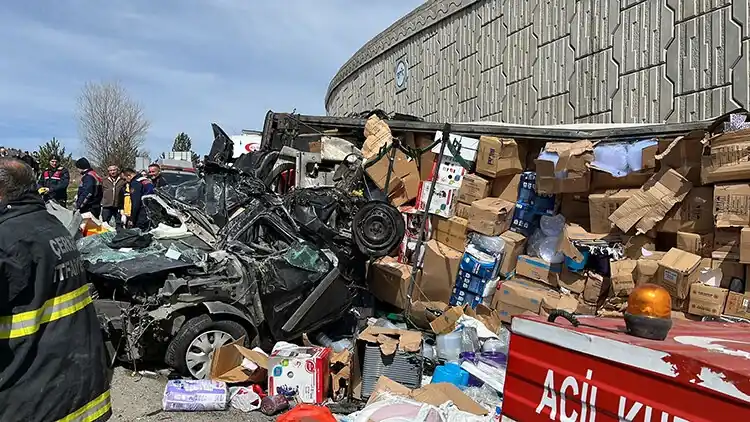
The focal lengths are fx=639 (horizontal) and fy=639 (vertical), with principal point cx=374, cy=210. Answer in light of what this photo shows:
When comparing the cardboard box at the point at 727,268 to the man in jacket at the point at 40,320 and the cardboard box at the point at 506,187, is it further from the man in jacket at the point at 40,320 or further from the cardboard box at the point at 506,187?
the man in jacket at the point at 40,320

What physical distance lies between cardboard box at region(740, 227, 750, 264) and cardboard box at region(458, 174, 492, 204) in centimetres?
298

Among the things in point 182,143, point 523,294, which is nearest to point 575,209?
point 523,294

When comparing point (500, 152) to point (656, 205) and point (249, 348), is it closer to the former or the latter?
point (656, 205)

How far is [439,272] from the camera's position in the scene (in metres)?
7.82

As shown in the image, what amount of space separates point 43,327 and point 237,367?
132 inches

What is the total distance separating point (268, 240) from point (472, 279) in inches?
Result: 99.4

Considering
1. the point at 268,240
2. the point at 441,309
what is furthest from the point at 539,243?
the point at 268,240

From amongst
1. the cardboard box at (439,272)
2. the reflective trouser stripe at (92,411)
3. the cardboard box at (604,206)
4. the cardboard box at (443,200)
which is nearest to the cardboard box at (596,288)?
the cardboard box at (604,206)

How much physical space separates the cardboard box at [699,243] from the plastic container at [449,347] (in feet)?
7.68

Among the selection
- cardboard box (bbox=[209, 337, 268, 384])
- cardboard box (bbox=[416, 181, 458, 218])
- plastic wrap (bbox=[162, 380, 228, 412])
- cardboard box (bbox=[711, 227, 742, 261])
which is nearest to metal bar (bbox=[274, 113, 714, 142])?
cardboard box (bbox=[416, 181, 458, 218])

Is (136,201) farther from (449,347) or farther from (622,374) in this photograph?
(622,374)

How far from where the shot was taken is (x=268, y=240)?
6.65 metres

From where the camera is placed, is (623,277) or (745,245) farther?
(623,277)

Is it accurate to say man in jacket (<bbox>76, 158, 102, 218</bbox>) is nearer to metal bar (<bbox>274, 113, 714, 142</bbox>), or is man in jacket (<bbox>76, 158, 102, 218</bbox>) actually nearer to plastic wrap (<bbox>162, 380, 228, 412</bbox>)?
metal bar (<bbox>274, 113, 714, 142</bbox>)
